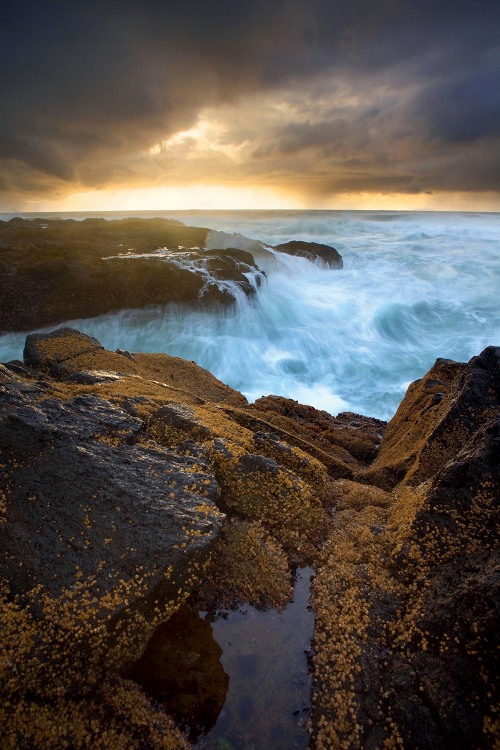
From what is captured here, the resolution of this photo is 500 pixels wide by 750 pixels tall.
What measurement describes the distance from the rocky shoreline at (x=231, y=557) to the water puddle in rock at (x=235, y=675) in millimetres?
197

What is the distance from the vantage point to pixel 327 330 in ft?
84.5

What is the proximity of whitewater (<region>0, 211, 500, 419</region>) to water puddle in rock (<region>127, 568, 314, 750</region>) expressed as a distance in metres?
12.8

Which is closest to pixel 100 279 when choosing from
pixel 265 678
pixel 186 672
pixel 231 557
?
pixel 231 557

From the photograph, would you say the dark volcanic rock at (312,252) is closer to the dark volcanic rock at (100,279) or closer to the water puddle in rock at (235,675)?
the dark volcanic rock at (100,279)

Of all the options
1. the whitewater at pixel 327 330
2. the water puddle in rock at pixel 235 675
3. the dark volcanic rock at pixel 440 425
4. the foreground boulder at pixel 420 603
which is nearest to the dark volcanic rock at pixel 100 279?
Result: the whitewater at pixel 327 330

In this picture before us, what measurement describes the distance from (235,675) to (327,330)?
22445mm

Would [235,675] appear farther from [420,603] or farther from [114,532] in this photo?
[420,603]

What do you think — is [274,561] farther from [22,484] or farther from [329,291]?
[329,291]

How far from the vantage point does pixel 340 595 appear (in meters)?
5.92

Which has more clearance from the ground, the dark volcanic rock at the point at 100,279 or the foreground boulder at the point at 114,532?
the dark volcanic rock at the point at 100,279

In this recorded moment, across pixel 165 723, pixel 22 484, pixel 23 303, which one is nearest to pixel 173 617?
pixel 165 723

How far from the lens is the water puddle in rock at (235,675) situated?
14.8ft

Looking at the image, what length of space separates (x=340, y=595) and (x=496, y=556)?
87.9 inches

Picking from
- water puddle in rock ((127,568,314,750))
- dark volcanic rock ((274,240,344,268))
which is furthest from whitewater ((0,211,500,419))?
water puddle in rock ((127,568,314,750))
